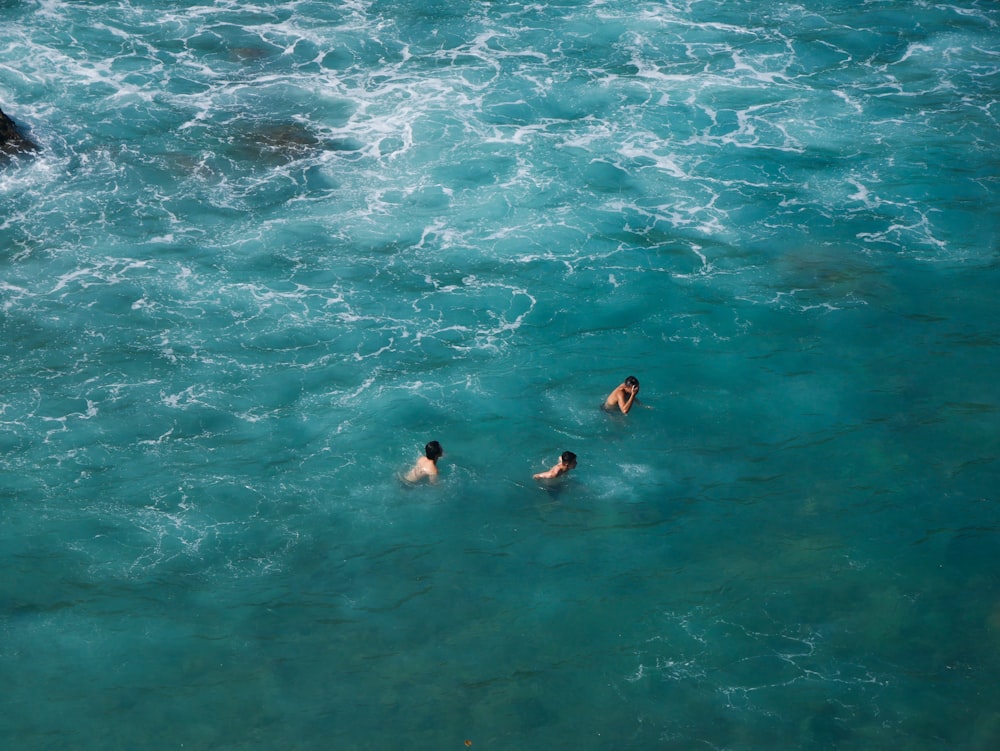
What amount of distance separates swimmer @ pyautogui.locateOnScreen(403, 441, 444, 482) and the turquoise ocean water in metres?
0.42

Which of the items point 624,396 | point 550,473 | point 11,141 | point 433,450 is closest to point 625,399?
point 624,396

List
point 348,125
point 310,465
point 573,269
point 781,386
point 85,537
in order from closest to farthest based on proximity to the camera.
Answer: point 85,537, point 310,465, point 781,386, point 573,269, point 348,125

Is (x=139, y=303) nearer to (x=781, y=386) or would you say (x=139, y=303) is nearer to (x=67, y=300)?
(x=67, y=300)

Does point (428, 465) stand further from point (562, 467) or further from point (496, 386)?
point (496, 386)

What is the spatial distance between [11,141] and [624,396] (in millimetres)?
19163

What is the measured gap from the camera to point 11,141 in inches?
1039

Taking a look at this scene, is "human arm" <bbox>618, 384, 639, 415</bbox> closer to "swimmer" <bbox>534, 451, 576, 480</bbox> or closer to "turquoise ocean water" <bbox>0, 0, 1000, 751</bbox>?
"turquoise ocean water" <bbox>0, 0, 1000, 751</bbox>

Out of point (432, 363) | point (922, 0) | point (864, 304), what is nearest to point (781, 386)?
point (864, 304)

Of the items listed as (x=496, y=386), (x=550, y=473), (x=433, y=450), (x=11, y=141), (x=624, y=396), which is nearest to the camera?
(x=433, y=450)

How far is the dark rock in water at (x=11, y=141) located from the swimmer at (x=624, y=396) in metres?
18.4

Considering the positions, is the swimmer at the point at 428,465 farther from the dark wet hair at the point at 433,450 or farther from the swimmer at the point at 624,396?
the swimmer at the point at 624,396

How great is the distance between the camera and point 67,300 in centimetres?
2208

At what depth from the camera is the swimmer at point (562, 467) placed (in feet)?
56.0

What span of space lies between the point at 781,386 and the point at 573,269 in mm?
6054
